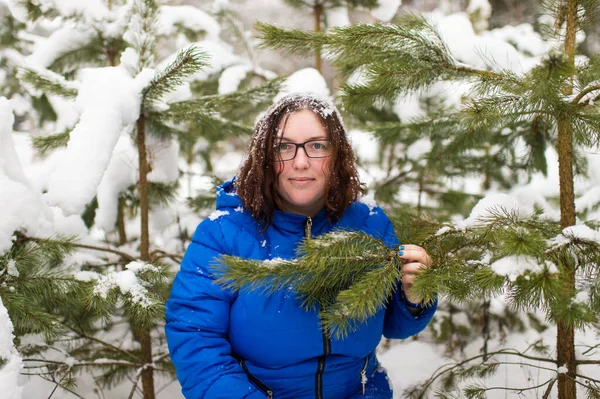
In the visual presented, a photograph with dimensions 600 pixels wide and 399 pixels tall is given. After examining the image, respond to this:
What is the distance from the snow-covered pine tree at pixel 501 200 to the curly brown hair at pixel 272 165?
0.80 ft

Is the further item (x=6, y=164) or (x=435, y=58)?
(x=6, y=164)

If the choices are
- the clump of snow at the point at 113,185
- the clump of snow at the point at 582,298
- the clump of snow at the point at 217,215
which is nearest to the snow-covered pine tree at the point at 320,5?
the clump of snow at the point at 113,185

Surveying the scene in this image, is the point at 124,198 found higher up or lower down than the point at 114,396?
higher up

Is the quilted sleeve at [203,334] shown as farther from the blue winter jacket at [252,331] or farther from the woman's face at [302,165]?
the woman's face at [302,165]

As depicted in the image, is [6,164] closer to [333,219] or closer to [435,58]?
[333,219]

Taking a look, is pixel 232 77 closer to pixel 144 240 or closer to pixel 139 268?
pixel 144 240

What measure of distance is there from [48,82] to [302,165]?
5.30 ft

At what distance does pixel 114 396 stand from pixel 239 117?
2688 mm

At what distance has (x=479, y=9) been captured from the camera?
20.1ft

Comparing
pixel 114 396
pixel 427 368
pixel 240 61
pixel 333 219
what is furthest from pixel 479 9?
pixel 114 396

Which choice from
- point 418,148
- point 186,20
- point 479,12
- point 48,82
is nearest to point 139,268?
point 48,82

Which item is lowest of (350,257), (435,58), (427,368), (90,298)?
(427,368)

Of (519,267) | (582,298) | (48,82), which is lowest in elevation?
(582,298)

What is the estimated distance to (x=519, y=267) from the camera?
121 centimetres
